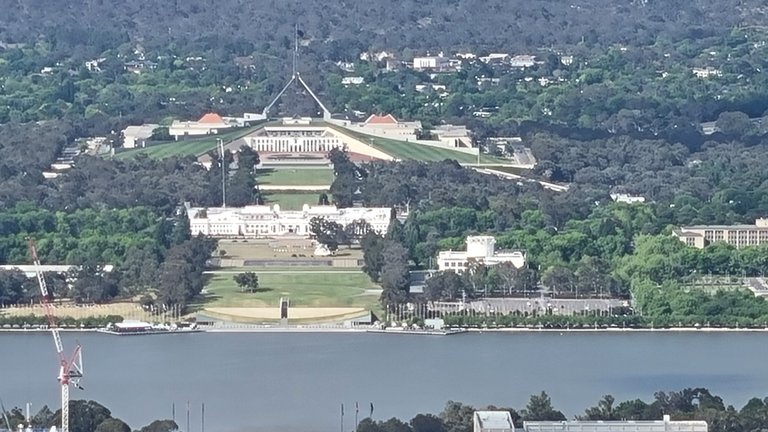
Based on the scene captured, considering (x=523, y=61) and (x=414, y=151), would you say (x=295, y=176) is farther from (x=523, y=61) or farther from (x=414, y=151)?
(x=523, y=61)

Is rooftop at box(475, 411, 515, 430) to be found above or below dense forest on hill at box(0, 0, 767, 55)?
below

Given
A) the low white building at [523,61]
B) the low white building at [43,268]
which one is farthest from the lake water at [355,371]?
the low white building at [523,61]

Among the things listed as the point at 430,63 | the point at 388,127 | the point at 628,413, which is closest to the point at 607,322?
the point at 628,413

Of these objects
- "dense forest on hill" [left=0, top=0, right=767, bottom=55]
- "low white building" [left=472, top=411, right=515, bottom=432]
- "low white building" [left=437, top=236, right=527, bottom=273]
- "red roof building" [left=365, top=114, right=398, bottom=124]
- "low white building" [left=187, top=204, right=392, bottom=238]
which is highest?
"dense forest on hill" [left=0, top=0, right=767, bottom=55]

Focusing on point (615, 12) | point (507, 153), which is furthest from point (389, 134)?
point (615, 12)

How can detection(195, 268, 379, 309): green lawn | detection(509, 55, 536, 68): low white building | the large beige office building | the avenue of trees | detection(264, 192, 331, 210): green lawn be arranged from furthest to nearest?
detection(509, 55, 536, 68): low white building → detection(264, 192, 331, 210): green lawn → the large beige office building → detection(195, 268, 379, 309): green lawn → the avenue of trees

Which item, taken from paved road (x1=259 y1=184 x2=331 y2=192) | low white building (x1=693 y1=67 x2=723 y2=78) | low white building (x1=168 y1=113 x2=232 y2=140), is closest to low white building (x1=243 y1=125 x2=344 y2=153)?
low white building (x1=168 y1=113 x2=232 y2=140)

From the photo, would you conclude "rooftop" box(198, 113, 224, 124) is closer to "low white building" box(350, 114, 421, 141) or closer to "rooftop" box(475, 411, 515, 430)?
"low white building" box(350, 114, 421, 141)
